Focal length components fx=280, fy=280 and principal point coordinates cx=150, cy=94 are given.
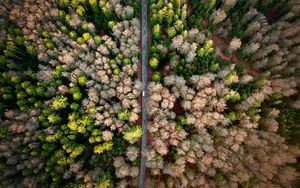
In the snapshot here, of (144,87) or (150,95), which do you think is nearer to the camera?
(150,95)

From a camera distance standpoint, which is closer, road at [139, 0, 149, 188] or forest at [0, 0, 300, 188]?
forest at [0, 0, 300, 188]

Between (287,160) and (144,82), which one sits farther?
(144,82)

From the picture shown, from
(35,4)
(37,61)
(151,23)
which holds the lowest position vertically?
(37,61)

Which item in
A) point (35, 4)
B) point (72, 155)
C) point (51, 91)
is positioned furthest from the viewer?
point (35, 4)

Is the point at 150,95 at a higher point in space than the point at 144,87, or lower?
lower

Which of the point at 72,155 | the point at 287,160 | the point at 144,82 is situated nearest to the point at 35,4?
the point at 144,82

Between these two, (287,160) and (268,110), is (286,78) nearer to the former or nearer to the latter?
(268,110)

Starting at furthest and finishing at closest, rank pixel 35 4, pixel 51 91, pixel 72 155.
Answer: pixel 35 4
pixel 51 91
pixel 72 155

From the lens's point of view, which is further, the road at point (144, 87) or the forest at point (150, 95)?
the road at point (144, 87)
